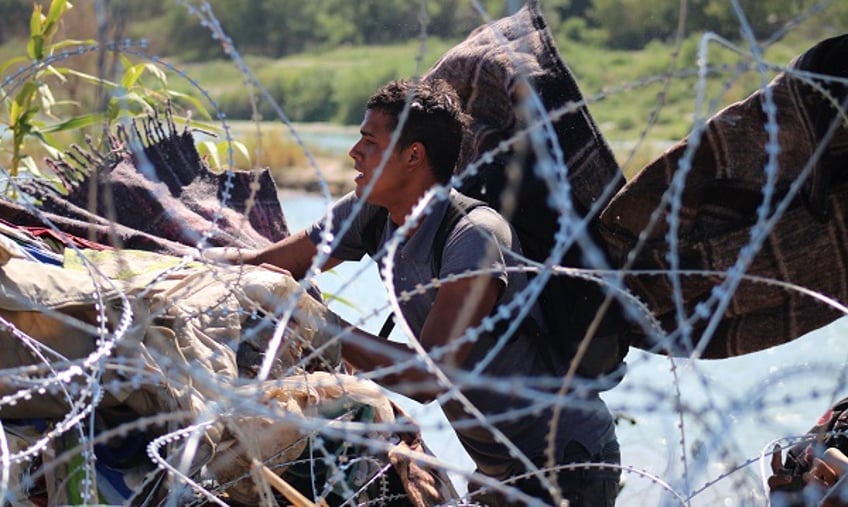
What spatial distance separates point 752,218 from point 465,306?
0.70 metres

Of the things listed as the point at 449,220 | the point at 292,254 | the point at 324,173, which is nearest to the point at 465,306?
the point at 449,220

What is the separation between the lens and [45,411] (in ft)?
8.36

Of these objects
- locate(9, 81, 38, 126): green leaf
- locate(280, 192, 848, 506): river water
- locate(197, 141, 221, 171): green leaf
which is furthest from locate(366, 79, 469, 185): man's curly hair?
locate(9, 81, 38, 126): green leaf

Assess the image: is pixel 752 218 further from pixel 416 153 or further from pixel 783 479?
pixel 416 153

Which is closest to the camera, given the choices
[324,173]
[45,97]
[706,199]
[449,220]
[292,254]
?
[449,220]

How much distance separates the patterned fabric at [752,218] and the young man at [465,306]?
30 cm

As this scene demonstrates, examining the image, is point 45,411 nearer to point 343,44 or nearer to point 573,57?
point 573,57

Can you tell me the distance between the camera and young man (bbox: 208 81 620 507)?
2.81 metres

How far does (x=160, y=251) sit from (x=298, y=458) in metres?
0.74

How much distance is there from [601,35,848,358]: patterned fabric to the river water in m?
0.19

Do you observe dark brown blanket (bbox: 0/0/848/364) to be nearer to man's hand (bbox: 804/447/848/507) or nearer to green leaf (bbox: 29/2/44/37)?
man's hand (bbox: 804/447/848/507)

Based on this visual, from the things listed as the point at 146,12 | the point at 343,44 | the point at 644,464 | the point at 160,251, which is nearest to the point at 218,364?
the point at 160,251

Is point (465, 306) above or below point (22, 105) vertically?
below

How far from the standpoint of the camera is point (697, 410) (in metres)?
2.01
